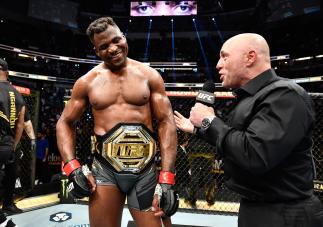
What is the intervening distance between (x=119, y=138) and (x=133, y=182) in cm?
29

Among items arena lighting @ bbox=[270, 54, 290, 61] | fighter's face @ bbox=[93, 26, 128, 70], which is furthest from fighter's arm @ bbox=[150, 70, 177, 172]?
arena lighting @ bbox=[270, 54, 290, 61]

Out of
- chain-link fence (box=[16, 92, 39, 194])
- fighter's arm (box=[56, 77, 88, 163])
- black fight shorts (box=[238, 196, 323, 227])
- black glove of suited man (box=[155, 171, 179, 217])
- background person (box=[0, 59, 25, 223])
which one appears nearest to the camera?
black fight shorts (box=[238, 196, 323, 227])

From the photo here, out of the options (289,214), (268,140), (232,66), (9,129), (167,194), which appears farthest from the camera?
(9,129)

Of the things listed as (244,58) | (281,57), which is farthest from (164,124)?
(281,57)

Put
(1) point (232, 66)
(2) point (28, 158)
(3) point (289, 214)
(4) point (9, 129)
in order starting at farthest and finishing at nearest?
1. (2) point (28, 158)
2. (4) point (9, 129)
3. (1) point (232, 66)
4. (3) point (289, 214)

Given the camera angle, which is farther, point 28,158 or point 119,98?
point 28,158

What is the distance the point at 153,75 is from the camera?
7.00 ft

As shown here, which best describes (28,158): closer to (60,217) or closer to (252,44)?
(60,217)

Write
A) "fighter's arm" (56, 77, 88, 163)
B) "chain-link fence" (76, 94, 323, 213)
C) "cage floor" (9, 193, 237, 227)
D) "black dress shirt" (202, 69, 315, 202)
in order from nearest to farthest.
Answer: "black dress shirt" (202, 69, 315, 202) < "fighter's arm" (56, 77, 88, 163) < "cage floor" (9, 193, 237, 227) < "chain-link fence" (76, 94, 323, 213)

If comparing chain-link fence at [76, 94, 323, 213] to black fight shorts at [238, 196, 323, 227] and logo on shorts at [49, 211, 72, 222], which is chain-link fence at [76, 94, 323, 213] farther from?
black fight shorts at [238, 196, 323, 227]

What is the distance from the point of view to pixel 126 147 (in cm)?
204

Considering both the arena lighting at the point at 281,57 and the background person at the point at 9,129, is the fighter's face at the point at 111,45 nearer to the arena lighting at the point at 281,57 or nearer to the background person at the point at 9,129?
the background person at the point at 9,129

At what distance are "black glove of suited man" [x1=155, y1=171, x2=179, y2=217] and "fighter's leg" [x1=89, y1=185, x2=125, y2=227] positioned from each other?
0.29 metres

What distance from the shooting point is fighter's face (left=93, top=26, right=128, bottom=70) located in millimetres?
2021
